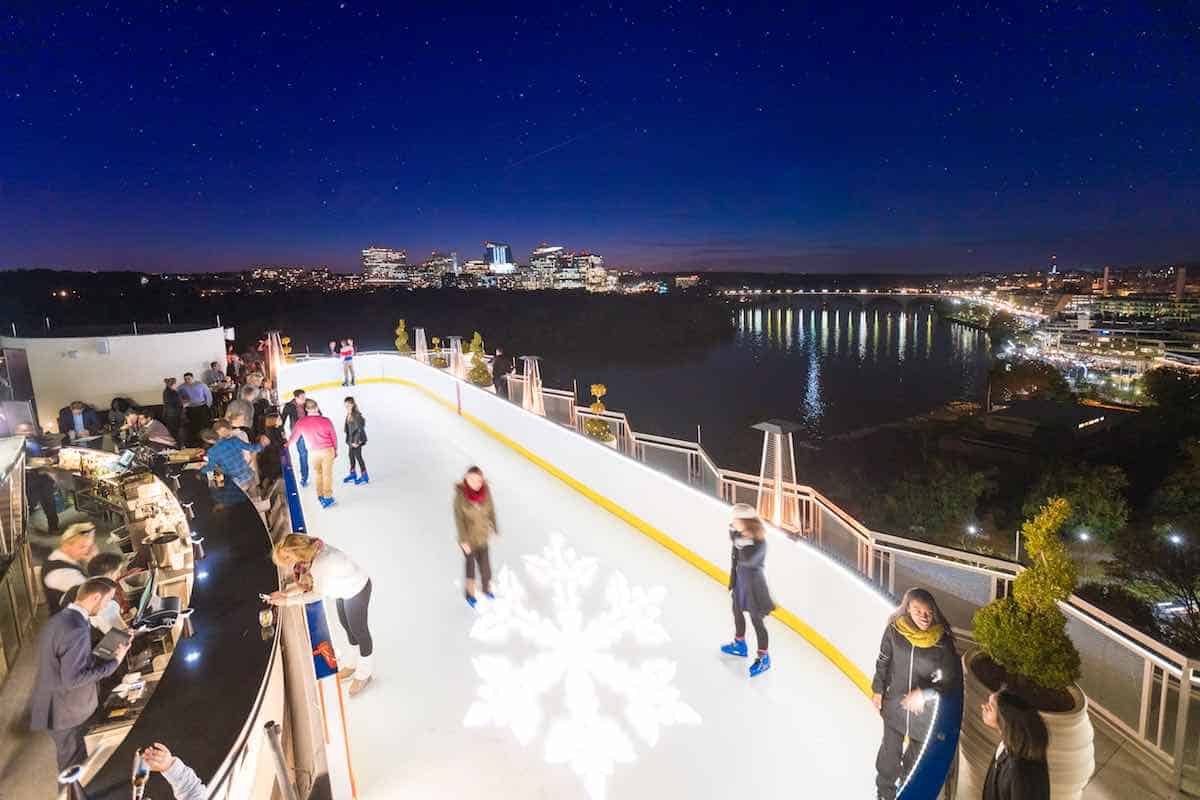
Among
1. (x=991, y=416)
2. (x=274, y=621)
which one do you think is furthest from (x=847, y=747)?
(x=991, y=416)

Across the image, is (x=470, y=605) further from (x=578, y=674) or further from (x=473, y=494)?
(x=578, y=674)

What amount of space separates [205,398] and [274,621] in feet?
31.8

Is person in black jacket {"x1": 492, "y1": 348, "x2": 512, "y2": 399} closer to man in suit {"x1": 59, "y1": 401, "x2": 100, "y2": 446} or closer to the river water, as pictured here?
man in suit {"x1": 59, "y1": 401, "x2": 100, "y2": 446}

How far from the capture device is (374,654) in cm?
492

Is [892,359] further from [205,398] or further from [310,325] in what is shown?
[205,398]

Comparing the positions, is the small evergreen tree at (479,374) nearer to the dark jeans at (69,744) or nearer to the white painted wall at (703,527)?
the white painted wall at (703,527)

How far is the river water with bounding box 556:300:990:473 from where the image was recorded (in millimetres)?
50781

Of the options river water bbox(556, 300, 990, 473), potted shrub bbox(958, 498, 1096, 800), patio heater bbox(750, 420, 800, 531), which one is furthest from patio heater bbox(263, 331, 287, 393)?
river water bbox(556, 300, 990, 473)

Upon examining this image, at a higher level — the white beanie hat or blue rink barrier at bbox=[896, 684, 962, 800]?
the white beanie hat

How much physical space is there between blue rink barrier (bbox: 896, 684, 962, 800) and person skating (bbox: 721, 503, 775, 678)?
1587 millimetres

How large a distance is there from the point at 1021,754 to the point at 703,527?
160 inches

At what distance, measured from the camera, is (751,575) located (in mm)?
4402

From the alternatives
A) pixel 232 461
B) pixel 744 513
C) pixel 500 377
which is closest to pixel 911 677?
pixel 744 513

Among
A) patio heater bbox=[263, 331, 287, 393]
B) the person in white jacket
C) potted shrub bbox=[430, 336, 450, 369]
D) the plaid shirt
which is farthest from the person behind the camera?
potted shrub bbox=[430, 336, 450, 369]
